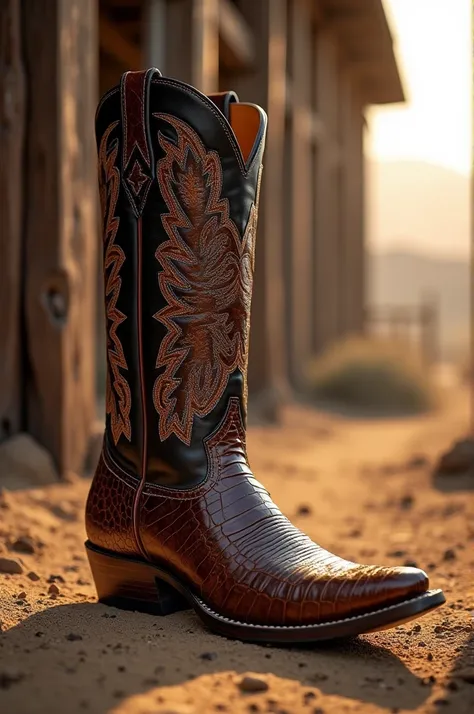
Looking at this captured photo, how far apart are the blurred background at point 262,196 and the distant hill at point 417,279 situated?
42.8 m

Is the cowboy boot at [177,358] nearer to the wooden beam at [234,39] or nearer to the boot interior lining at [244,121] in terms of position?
the boot interior lining at [244,121]

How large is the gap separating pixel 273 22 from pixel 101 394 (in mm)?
2825

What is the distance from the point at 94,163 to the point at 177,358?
2.07m

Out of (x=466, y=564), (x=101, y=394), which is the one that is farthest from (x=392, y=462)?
(x=466, y=564)

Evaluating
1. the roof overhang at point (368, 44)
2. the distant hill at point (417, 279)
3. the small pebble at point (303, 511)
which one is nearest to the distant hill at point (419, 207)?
the distant hill at point (417, 279)

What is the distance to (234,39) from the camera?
5852 millimetres

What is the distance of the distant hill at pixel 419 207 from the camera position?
84.2 metres

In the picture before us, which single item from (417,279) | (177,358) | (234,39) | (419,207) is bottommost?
(177,358)

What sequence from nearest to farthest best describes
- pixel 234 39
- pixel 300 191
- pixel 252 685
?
1. pixel 252 685
2. pixel 234 39
3. pixel 300 191

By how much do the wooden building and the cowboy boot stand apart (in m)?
1.32

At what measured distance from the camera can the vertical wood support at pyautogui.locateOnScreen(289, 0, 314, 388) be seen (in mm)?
7668

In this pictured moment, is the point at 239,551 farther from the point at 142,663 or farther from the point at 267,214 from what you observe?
the point at 267,214

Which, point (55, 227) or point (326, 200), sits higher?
point (326, 200)

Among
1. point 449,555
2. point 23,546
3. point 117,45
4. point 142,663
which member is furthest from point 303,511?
point 117,45
